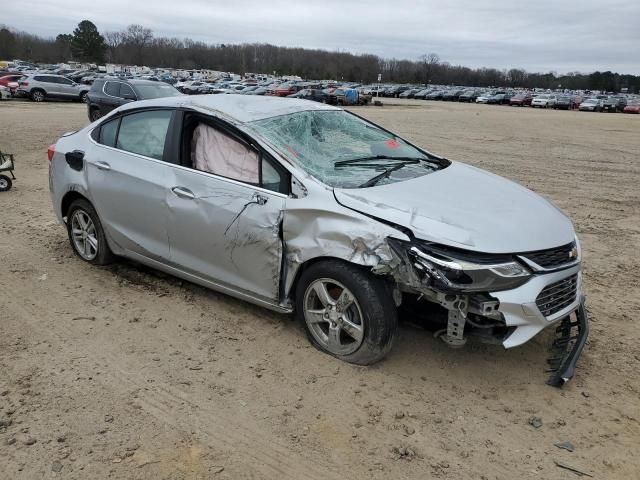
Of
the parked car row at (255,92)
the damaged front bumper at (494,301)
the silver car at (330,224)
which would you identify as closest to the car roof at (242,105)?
the silver car at (330,224)

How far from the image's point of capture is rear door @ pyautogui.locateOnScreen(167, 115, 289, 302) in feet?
12.2

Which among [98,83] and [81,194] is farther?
[98,83]

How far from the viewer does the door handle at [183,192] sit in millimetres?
4051

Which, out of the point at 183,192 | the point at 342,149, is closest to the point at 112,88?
the point at 183,192

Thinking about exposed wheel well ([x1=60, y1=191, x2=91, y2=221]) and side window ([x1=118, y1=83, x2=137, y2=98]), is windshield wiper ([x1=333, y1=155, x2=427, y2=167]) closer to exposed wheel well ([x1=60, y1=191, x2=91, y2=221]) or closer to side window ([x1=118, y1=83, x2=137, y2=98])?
exposed wheel well ([x1=60, y1=191, x2=91, y2=221])

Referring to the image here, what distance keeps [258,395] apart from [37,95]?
33.2m

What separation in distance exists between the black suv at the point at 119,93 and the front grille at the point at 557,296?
14355mm

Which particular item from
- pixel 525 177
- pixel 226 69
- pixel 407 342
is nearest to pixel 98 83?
pixel 525 177

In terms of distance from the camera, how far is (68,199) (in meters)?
5.19

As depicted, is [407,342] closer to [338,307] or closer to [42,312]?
[338,307]

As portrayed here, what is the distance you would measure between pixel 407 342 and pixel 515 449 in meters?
1.20

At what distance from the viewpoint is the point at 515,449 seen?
2885mm

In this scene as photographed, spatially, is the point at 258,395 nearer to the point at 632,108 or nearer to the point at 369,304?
the point at 369,304

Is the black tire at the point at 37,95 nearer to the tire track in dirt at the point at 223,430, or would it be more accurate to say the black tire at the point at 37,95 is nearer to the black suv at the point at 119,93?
the black suv at the point at 119,93
